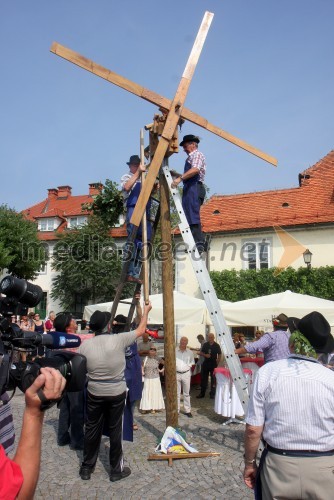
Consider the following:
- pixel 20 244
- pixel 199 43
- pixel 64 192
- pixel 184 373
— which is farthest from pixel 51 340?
pixel 64 192

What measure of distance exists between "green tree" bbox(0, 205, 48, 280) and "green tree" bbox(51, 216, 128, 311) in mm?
2410

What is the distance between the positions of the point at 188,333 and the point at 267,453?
20523 mm

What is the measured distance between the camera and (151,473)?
18.5 feet

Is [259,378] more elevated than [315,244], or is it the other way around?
[315,244]

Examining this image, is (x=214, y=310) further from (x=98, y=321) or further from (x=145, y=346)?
(x=145, y=346)

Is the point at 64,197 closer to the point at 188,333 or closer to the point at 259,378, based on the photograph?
the point at 188,333

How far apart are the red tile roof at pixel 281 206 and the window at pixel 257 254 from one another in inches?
41.5

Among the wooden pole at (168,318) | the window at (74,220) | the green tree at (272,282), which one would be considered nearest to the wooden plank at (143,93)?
the wooden pole at (168,318)

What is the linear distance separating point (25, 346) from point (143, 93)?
4.78m

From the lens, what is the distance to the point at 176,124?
242 inches

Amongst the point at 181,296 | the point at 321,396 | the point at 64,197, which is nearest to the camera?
the point at 321,396

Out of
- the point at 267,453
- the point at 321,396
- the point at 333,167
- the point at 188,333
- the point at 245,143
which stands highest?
the point at 333,167

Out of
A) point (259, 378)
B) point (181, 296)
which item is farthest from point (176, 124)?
point (181, 296)

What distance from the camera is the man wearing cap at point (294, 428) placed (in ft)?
9.28
